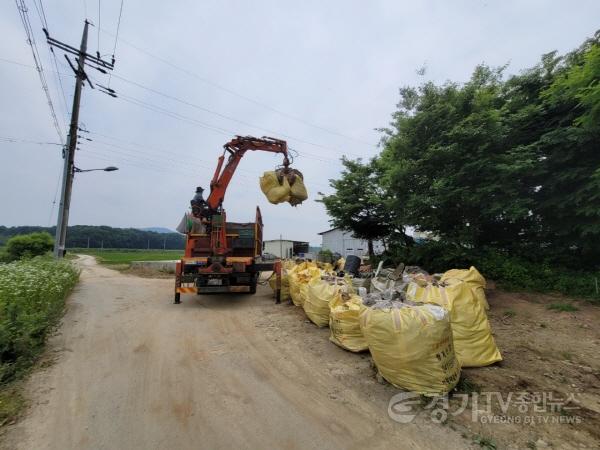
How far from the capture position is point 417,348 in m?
2.53

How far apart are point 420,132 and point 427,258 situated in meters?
3.41

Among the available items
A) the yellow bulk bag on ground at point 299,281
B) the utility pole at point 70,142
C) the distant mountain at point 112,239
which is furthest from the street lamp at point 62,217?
the distant mountain at point 112,239

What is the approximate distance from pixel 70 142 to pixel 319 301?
11118 millimetres

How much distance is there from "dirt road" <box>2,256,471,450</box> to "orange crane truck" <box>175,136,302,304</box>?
1790 mm

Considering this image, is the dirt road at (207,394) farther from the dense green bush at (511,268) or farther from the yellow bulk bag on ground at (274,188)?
the dense green bush at (511,268)

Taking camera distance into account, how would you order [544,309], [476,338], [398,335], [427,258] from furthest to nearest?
[427,258], [544,309], [476,338], [398,335]

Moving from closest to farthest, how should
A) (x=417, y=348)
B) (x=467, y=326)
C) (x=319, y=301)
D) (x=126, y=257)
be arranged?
1. (x=417, y=348)
2. (x=467, y=326)
3. (x=319, y=301)
4. (x=126, y=257)

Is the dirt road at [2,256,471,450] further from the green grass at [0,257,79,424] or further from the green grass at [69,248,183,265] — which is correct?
the green grass at [69,248,183,265]

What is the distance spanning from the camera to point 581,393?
272 centimetres

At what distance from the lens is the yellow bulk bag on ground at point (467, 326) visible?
322 cm

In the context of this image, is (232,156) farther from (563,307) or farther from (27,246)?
(27,246)

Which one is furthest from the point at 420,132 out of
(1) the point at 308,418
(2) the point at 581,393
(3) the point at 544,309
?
(1) the point at 308,418

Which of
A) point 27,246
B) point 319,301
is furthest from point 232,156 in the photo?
point 27,246

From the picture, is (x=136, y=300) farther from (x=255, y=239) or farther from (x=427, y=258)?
(x=427, y=258)
